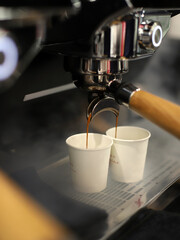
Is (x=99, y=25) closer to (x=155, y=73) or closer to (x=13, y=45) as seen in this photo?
(x=13, y=45)

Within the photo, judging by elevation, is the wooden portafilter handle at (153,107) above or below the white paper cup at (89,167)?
above

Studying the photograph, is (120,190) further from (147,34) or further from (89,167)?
(147,34)

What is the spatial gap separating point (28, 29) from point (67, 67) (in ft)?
0.69

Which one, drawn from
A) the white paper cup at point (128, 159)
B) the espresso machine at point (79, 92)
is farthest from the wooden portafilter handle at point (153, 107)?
the white paper cup at point (128, 159)

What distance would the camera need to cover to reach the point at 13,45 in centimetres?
43

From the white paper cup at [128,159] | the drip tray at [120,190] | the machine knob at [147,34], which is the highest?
the machine knob at [147,34]

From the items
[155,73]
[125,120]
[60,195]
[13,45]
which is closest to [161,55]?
[155,73]

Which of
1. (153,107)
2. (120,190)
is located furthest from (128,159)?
(153,107)

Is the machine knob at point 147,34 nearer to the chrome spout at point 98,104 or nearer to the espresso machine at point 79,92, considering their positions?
the espresso machine at point 79,92

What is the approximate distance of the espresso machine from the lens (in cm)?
44

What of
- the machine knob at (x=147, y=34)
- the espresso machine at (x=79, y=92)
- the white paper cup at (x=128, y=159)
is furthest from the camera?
the white paper cup at (x=128, y=159)

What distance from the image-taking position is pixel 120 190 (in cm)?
68

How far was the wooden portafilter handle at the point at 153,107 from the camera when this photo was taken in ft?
1.76

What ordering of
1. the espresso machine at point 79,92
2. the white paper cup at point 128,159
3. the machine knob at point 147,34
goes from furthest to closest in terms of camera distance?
the white paper cup at point 128,159 < the machine knob at point 147,34 < the espresso machine at point 79,92
